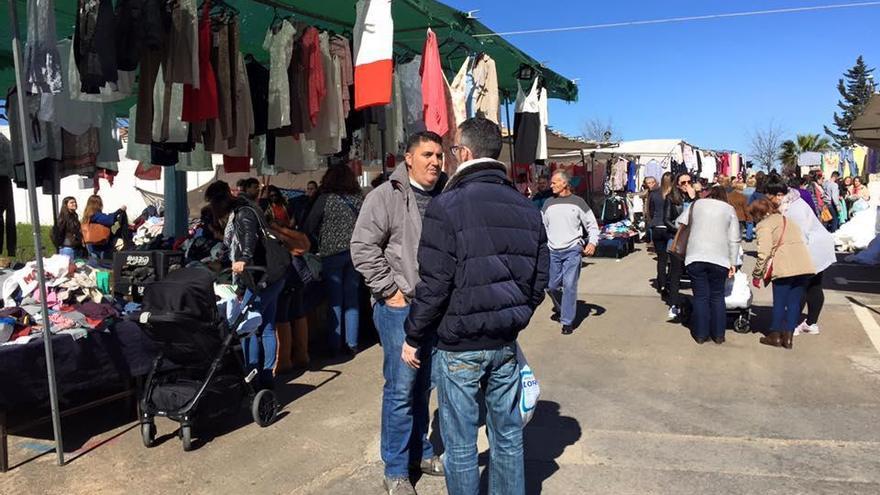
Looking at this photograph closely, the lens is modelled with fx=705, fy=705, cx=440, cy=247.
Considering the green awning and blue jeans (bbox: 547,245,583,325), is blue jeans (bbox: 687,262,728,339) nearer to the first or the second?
blue jeans (bbox: 547,245,583,325)

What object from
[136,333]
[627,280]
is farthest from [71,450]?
[627,280]

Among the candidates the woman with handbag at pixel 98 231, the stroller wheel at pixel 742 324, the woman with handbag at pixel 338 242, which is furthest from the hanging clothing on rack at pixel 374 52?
the woman with handbag at pixel 98 231

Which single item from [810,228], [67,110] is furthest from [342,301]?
[810,228]

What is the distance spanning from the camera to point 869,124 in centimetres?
1017

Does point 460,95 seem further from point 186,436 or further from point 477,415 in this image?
point 477,415

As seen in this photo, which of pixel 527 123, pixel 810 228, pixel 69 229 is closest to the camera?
pixel 810 228

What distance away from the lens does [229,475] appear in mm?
4254

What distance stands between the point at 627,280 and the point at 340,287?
6.62 meters

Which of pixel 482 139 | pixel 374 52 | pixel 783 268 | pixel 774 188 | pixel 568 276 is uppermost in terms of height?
pixel 374 52

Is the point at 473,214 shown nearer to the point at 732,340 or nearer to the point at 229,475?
the point at 229,475

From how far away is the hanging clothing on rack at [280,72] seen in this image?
648 centimetres

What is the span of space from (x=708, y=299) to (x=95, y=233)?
9.38 m

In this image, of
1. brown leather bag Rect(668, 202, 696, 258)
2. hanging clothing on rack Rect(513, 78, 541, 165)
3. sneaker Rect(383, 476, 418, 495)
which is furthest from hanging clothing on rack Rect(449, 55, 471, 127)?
sneaker Rect(383, 476, 418, 495)

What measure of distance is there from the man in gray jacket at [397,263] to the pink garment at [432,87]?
14.0 feet
